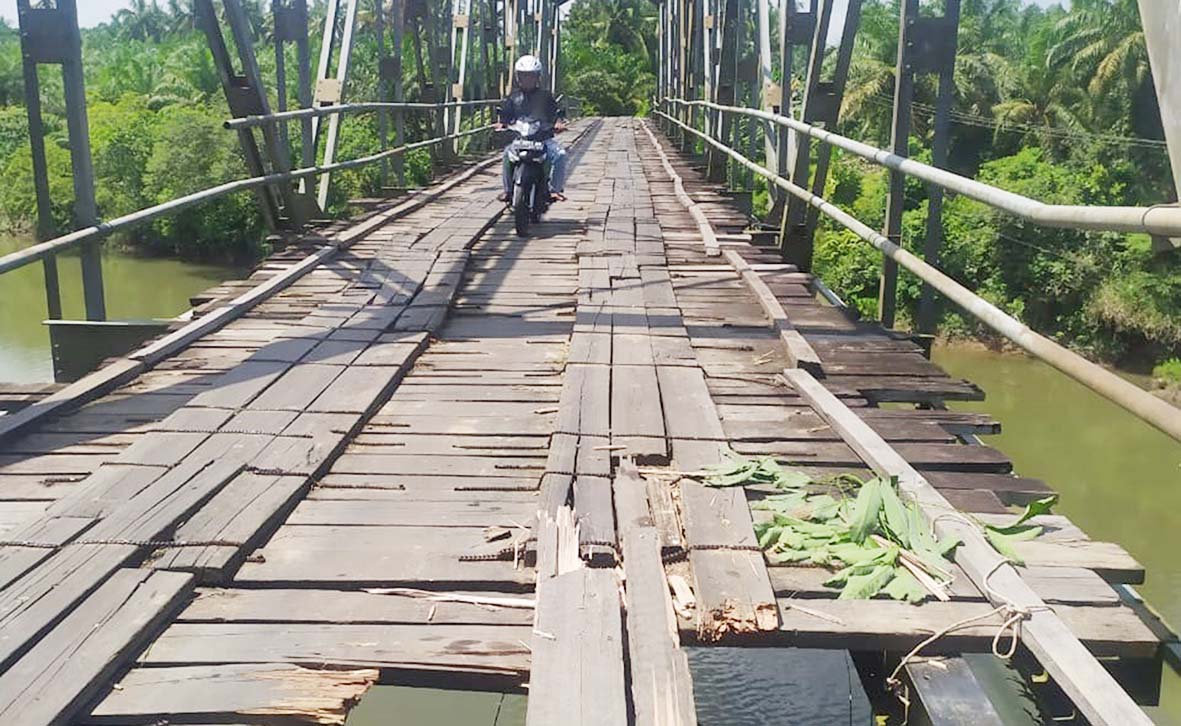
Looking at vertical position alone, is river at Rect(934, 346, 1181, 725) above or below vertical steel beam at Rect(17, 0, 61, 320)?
below

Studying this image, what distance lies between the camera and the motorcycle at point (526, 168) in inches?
287

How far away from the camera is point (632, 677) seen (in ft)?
6.00

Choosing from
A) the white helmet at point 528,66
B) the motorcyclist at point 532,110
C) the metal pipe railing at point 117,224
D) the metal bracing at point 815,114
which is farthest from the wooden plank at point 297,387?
the motorcyclist at point 532,110

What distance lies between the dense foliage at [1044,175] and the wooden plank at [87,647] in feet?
59.2

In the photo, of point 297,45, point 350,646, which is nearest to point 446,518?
point 350,646

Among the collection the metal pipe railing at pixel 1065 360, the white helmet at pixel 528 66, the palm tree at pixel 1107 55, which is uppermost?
the palm tree at pixel 1107 55

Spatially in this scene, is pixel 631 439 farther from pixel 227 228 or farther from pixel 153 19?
pixel 153 19

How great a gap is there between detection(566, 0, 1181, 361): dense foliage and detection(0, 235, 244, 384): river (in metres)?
12.5

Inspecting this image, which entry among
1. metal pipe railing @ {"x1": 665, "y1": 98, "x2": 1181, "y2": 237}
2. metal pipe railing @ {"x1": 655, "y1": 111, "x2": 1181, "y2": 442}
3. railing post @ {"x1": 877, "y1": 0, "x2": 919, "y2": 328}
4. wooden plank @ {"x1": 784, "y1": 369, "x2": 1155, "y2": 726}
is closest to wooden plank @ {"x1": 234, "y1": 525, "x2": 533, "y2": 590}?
wooden plank @ {"x1": 784, "y1": 369, "x2": 1155, "y2": 726}

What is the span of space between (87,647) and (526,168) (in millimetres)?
5696

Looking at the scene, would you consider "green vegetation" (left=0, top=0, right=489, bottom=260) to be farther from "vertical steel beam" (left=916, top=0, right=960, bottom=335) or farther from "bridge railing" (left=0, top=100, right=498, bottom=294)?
"vertical steel beam" (left=916, top=0, right=960, bottom=335)

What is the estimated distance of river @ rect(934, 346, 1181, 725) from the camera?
54.0 feet

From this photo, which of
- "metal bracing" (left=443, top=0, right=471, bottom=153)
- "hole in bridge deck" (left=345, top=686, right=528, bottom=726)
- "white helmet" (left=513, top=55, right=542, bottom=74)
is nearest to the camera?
"white helmet" (left=513, top=55, right=542, bottom=74)

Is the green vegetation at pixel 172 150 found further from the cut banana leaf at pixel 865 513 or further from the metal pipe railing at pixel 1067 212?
the cut banana leaf at pixel 865 513
